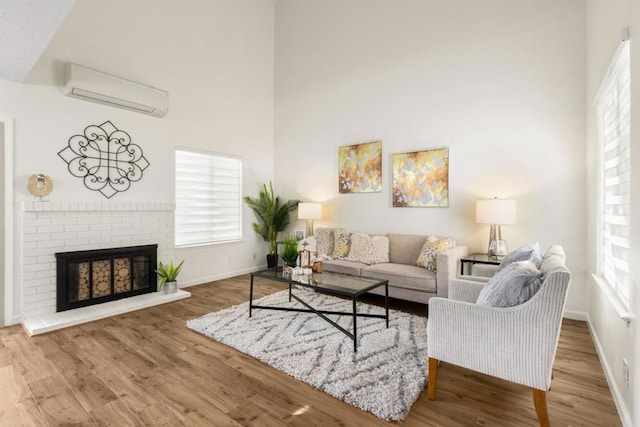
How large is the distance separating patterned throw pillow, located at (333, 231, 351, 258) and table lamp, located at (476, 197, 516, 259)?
1.86 m

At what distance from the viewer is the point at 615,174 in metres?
2.36

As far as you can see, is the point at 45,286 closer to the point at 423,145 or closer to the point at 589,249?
the point at 423,145

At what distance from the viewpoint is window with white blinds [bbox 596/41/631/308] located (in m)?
2.05

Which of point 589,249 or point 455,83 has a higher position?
point 455,83

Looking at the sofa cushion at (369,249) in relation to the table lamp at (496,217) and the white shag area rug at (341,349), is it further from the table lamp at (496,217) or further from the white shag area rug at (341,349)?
the table lamp at (496,217)

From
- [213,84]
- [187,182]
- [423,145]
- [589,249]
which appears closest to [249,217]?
[187,182]

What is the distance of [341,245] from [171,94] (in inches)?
132

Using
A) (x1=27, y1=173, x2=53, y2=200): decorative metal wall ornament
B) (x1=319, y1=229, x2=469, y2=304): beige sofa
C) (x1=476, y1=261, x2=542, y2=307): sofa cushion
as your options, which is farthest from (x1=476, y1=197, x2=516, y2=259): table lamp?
(x1=27, y1=173, x2=53, y2=200): decorative metal wall ornament

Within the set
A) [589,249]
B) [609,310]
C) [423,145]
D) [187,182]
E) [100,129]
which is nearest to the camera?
[609,310]

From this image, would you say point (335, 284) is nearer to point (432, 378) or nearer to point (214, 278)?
point (432, 378)

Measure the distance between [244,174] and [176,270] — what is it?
7.01 feet

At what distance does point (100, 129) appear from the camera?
4016 mm

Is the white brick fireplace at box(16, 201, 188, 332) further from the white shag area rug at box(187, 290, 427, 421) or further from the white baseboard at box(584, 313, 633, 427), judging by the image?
the white baseboard at box(584, 313, 633, 427)

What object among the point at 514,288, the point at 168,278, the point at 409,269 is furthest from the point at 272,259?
the point at 514,288
